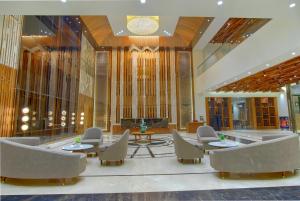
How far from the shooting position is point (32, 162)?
3.31 metres

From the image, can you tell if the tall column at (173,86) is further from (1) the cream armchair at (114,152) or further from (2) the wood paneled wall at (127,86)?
(1) the cream armchair at (114,152)

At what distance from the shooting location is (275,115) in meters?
15.8

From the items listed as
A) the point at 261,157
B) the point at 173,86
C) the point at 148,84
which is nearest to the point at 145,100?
the point at 148,84

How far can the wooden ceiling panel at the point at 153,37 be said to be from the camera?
12.0 meters

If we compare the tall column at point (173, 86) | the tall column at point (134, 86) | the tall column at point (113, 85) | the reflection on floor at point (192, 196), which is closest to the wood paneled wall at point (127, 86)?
the tall column at point (134, 86)

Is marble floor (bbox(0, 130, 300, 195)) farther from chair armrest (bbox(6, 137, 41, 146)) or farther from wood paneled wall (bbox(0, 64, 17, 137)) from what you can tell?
wood paneled wall (bbox(0, 64, 17, 137))

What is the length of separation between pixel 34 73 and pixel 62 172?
6.02 metres

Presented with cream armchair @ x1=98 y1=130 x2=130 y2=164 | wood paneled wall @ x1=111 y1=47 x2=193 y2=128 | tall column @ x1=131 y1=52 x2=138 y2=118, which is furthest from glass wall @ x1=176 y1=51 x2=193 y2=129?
cream armchair @ x1=98 y1=130 x2=130 y2=164

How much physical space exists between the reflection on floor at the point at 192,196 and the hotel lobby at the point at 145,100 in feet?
0.05

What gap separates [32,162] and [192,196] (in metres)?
2.81

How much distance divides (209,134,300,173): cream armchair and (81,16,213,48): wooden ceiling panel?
890 cm

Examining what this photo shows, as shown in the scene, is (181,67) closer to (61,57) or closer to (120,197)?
(61,57)

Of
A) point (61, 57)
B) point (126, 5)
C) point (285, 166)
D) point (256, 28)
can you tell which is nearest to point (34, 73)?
point (61, 57)

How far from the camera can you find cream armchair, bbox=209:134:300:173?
3.51 m
